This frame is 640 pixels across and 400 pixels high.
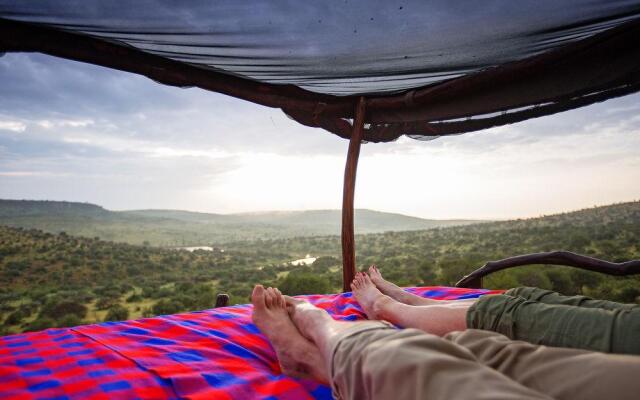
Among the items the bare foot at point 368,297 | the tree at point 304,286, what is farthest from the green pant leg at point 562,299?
the tree at point 304,286

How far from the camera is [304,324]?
128 centimetres

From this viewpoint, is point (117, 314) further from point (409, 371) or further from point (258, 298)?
point (409, 371)

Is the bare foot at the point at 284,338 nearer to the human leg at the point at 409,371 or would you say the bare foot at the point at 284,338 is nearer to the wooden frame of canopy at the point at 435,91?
the human leg at the point at 409,371

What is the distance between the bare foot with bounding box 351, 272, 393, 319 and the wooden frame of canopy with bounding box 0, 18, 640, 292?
3.03 feet

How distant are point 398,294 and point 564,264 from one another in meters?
1.21

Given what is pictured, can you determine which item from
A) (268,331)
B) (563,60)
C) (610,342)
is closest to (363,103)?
(563,60)

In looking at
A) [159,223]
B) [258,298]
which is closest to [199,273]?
[258,298]

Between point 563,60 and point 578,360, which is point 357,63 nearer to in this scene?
point 563,60

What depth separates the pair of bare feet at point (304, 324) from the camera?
3.44 feet

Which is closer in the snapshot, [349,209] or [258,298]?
[258,298]

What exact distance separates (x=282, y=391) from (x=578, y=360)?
71 cm

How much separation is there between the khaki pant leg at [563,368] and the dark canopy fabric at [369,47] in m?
1.57

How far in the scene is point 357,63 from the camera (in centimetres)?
225

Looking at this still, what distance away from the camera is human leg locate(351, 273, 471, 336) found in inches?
44.4
